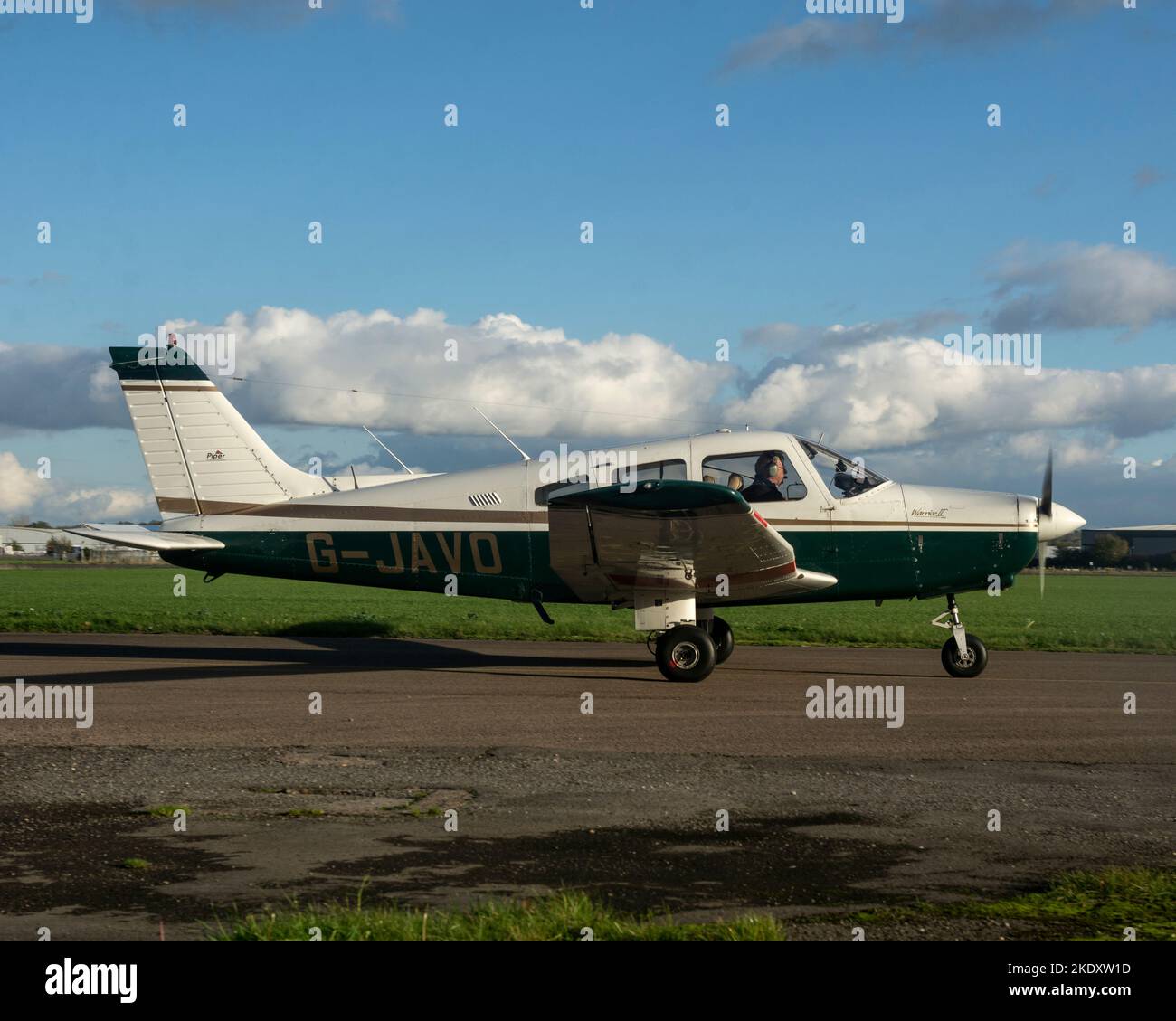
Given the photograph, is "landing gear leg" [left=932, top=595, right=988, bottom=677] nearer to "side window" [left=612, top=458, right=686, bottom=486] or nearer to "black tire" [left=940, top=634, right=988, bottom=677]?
"black tire" [left=940, top=634, right=988, bottom=677]

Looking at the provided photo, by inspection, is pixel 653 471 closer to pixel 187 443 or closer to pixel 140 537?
pixel 187 443

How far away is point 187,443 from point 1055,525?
36.5ft

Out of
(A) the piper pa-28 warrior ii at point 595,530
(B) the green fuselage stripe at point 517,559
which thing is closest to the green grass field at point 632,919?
(A) the piper pa-28 warrior ii at point 595,530

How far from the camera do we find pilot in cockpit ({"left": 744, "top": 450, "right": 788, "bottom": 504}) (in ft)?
45.0

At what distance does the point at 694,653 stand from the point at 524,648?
198 inches

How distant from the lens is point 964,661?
1382cm

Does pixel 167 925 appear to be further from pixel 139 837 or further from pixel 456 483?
pixel 456 483

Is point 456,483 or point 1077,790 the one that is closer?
point 1077,790

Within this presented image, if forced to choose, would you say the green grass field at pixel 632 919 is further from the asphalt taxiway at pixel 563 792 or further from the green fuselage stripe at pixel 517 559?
the green fuselage stripe at pixel 517 559

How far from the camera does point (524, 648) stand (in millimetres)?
17641

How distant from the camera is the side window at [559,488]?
13.9 meters

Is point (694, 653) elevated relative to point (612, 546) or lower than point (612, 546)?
lower
